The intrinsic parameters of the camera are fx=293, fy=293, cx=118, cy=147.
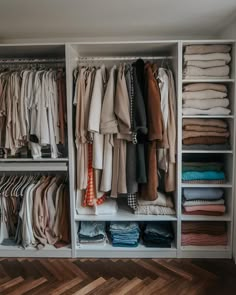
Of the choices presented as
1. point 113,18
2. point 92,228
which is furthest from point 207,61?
point 92,228

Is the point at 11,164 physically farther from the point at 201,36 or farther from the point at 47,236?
the point at 201,36

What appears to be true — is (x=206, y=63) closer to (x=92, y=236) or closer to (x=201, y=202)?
(x=201, y=202)

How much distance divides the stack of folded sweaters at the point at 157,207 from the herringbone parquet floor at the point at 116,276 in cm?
41

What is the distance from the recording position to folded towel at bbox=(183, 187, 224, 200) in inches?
99.5

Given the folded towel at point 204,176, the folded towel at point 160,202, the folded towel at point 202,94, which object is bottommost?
the folded towel at point 160,202

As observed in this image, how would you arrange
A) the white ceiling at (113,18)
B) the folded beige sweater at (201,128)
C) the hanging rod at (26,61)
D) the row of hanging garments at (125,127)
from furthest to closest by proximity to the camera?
the hanging rod at (26,61), the folded beige sweater at (201,128), the row of hanging garments at (125,127), the white ceiling at (113,18)

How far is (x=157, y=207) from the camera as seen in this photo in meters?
2.60

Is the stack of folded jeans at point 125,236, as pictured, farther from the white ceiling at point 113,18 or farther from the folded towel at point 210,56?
the white ceiling at point 113,18

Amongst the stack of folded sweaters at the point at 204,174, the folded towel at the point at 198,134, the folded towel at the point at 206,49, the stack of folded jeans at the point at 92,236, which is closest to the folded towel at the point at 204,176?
the stack of folded sweaters at the point at 204,174

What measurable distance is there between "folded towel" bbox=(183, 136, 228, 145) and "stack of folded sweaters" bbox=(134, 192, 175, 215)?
55 centimetres

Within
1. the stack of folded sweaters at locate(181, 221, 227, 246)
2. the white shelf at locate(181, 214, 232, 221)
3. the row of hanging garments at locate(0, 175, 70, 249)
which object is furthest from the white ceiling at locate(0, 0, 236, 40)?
the stack of folded sweaters at locate(181, 221, 227, 246)

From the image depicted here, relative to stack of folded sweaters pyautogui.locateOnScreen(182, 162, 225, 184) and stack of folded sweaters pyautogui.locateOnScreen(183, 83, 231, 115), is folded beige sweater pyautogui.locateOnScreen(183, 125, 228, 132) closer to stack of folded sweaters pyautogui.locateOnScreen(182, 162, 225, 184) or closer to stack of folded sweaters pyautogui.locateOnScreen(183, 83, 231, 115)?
stack of folded sweaters pyautogui.locateOnScreen(183, 83, 231, 115)

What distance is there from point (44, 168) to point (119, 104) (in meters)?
0.84

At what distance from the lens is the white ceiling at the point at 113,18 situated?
2.07m
